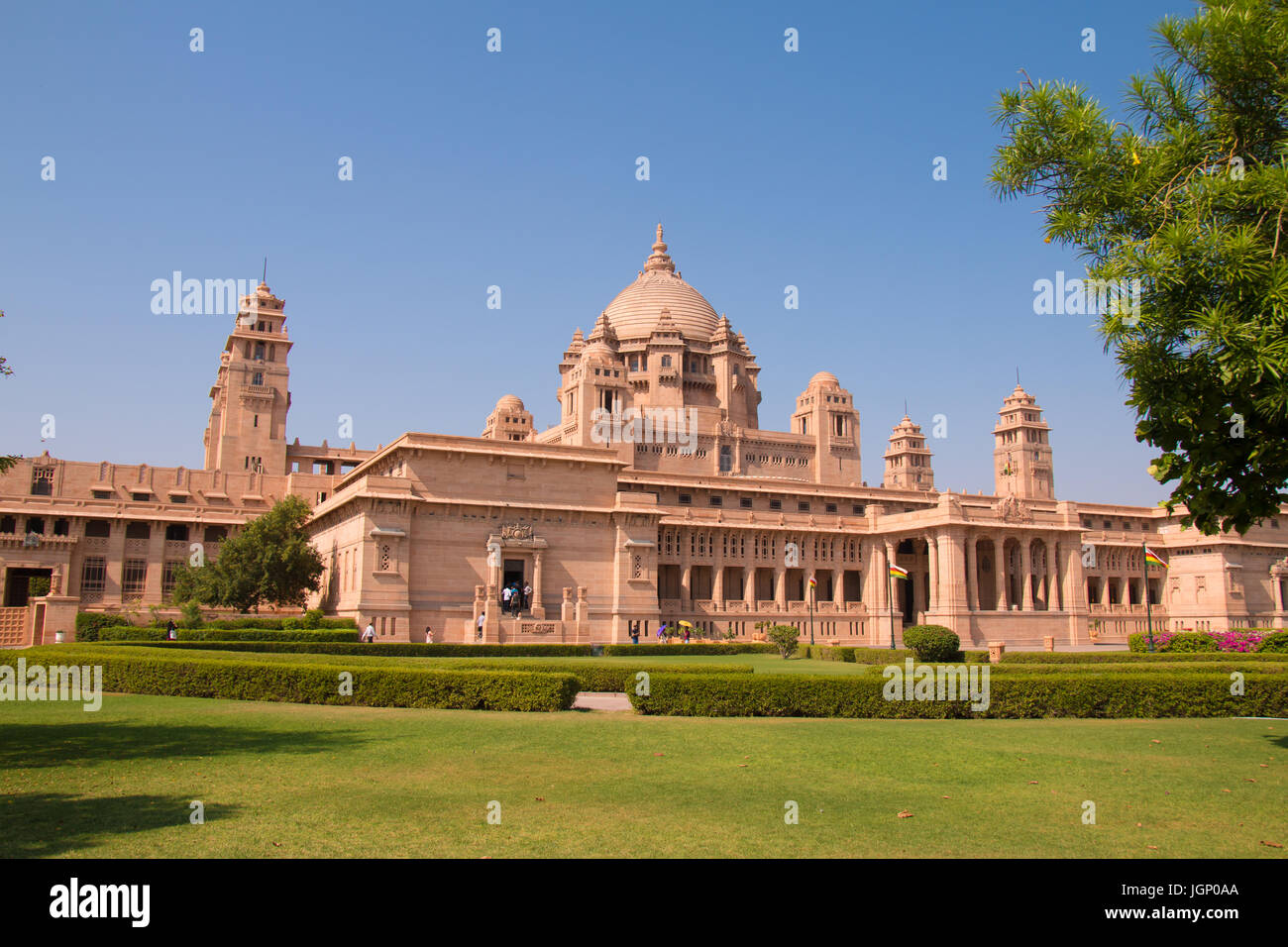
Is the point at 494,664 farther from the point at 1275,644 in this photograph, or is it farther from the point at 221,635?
the point at 1275,644

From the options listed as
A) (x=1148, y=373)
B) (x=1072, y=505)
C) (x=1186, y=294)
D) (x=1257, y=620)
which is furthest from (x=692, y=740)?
(x=1257, y=620)

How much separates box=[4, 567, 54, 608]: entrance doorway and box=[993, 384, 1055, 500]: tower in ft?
280

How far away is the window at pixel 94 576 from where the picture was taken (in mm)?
56125

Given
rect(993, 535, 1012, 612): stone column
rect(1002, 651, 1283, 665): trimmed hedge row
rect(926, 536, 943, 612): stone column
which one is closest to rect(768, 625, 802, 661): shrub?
rect(1002, 651, 1283, 665): trimmed hedge row

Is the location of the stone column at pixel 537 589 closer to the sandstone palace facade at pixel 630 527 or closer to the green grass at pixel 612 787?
the sandstone palace facade at pixel 630 527

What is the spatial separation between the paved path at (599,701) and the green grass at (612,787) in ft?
10.5

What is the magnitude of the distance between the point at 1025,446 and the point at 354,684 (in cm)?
9255

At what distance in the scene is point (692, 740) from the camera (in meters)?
14.6

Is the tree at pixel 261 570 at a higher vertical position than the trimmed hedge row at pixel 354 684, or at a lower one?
higher

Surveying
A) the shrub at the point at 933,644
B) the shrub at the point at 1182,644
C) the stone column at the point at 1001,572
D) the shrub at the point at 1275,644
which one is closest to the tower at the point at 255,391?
the stone column at the point at 1001,572

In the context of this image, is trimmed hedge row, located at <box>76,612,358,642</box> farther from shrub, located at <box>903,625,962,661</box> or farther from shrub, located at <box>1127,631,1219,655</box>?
shrub, located at <box>1127,631,1219,655</box>

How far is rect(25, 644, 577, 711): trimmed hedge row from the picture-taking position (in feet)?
60.9
